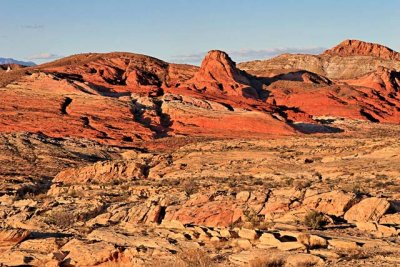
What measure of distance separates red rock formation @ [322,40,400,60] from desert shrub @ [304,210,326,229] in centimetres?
12593

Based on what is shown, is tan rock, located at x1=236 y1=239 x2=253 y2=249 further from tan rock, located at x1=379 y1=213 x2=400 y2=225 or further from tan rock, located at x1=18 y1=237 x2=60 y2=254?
tan rock, located at x1=379 y1=213 x2=400 y2=225

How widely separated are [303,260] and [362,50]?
135566 mm

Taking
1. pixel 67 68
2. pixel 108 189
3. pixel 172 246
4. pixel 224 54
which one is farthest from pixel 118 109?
pixel 172 246

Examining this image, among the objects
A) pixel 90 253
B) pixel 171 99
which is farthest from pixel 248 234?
pixel 171 99

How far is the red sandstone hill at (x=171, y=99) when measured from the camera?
55750mm

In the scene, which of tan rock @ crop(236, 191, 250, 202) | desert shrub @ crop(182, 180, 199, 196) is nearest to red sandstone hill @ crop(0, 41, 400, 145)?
desert shrub @ crop(182, 180, 199, 196)

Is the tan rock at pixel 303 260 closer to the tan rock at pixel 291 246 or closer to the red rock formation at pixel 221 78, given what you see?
the tan rock at pixel 291 246

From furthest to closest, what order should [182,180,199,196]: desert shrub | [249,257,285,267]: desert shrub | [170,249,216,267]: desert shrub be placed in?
[182,180,199,196]: desert shrub
[170,249,216,267]: desert shrub
[249,257,285,267]: desert shrub

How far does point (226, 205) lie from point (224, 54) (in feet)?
214

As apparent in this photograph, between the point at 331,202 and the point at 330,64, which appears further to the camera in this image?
the point at 330,64

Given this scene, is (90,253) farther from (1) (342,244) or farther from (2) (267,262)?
(1) (342,244)

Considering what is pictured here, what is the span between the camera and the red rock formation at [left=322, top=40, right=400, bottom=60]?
449 ft

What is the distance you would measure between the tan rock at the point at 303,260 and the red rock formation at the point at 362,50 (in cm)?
13001

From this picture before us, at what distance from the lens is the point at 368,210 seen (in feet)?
53.9
